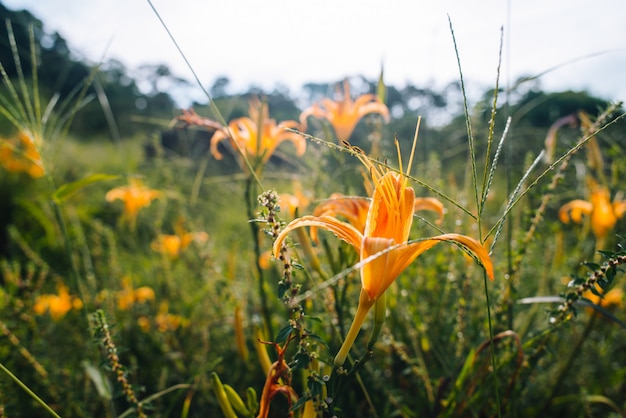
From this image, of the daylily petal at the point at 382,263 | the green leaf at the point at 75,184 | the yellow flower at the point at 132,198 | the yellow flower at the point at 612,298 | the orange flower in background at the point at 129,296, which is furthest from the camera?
the yellow flower at the point at 132,198

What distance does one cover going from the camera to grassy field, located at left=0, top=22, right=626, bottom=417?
2.26 feet

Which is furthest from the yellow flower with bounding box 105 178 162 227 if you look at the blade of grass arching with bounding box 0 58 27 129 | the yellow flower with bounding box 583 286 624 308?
the yellow flower with bounding box 583 286 624 308

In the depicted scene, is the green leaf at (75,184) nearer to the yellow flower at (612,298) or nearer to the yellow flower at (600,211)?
the yellow flower at (600,211)

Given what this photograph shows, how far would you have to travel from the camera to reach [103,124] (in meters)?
12.1

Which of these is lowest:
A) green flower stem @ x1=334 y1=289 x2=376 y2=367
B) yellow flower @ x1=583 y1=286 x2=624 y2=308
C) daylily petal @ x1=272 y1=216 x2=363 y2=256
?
yellow flower @ x1=583 y1=286 x2=624 y2=308

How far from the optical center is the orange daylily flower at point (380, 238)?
0.62 metres

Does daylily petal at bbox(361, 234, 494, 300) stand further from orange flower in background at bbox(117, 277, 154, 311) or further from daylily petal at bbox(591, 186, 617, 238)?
orange flower in background at bbox(117, 277, 154, 311)

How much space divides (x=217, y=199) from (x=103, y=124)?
31.4 feet

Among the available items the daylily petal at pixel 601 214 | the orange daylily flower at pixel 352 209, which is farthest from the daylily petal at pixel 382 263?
the daylily petal at pixel 601 214

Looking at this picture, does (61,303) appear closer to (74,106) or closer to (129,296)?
(129,296)

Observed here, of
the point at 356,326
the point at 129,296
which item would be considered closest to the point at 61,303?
the point at 129,296

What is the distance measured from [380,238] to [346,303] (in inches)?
26.9

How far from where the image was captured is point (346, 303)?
125 cm

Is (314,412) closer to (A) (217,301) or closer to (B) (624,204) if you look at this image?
(A) (217,301)
